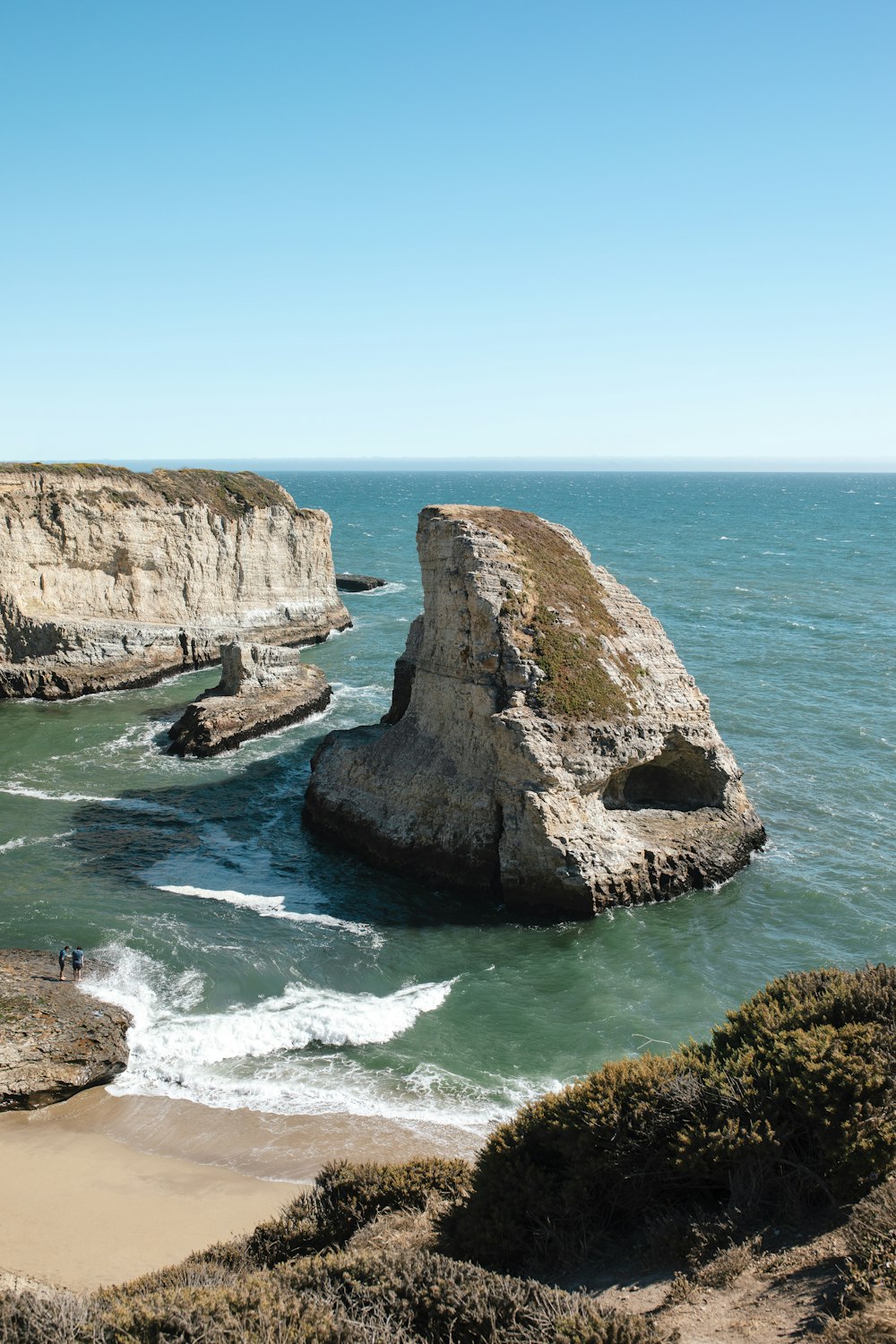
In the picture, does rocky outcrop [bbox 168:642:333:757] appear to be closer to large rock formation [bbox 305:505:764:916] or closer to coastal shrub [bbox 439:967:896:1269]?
large rock formation [bbox 305:505:764:916]

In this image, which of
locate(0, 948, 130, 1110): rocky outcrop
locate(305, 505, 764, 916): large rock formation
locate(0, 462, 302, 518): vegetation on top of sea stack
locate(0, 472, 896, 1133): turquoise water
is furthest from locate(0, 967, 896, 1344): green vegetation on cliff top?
locate(0, 462, 302, 518): vegetation on top of sea stack

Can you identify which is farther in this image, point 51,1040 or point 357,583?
point 357,583

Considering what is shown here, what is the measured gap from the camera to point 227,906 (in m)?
26.8

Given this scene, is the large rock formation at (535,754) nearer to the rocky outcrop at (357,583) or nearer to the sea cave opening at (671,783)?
the sea cave opening at (671,783)

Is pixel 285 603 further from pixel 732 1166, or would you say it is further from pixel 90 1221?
pixel 732 1166

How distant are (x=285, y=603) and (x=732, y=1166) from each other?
54.8 m

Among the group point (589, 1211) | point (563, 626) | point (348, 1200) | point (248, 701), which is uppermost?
point (563, 626)

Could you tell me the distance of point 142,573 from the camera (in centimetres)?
5472

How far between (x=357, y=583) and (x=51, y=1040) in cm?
6525

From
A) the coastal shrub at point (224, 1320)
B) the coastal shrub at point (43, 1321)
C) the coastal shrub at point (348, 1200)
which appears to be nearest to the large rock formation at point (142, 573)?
A: the coastal shrub at point (348, 1200)

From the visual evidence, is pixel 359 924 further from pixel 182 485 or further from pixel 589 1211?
pixel 182 485

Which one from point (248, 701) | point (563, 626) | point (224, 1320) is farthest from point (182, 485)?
point (224, 1320)

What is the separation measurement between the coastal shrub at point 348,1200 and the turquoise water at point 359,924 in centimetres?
415

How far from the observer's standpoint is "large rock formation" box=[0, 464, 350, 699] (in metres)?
49.3
